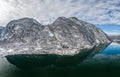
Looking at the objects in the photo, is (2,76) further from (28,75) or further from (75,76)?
(75,76)

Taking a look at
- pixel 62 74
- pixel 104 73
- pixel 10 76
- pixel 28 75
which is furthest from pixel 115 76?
pixel 10 76

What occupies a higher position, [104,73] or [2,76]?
[2,76]

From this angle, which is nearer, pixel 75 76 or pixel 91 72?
pixel 75 76

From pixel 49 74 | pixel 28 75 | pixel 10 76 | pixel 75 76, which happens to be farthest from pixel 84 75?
pixel 10 76

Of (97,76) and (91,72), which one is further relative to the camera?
(91,72)

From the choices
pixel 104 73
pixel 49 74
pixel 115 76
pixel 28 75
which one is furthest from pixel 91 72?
pixel 28 75

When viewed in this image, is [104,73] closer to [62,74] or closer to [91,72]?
[91,72]

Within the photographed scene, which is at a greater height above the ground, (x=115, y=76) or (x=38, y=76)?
(x=38, y=76)
